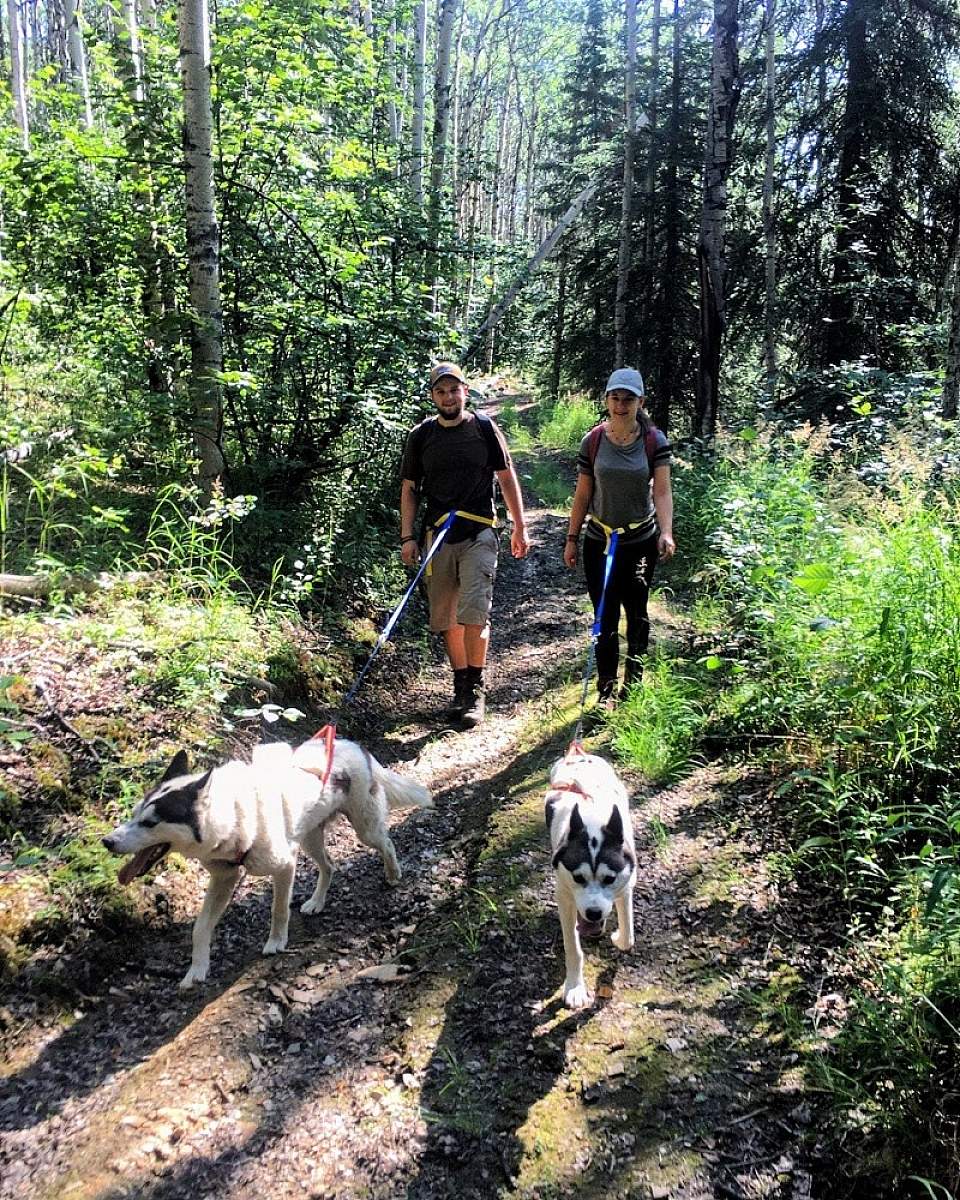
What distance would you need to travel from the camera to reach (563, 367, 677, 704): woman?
4.93m

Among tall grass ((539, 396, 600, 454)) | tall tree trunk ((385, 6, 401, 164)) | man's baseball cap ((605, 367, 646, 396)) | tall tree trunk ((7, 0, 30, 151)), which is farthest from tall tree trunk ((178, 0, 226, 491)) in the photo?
tall tree trunk ((7, 0, 30, 151))

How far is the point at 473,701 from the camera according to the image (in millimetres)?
6027

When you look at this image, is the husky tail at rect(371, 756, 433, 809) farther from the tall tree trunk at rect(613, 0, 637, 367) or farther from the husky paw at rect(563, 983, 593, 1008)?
the tall tree trunk at rect(613, 0, 637, 367)

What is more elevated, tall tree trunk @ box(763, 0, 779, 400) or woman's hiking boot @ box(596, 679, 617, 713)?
tall tree trunk @ box(763, 0, 779, 400)

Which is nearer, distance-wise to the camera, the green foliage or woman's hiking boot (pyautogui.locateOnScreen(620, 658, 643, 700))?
the green foliage

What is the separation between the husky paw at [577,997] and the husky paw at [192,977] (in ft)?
5.21

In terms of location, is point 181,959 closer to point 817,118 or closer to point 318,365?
point 318,365

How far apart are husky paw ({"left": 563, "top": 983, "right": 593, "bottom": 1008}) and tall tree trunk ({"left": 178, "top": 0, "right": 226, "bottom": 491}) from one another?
4540 mm

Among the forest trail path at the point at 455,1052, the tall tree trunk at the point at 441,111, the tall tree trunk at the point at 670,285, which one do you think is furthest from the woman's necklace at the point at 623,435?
the tall tree trunk at the point at 670,285

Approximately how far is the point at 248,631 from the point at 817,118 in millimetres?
13609

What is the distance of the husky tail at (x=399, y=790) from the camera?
4.11 m

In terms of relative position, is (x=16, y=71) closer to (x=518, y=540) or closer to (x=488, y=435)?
(x=488, y=435)

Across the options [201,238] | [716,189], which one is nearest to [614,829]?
[201,238]

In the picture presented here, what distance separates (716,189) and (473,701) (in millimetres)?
7273
